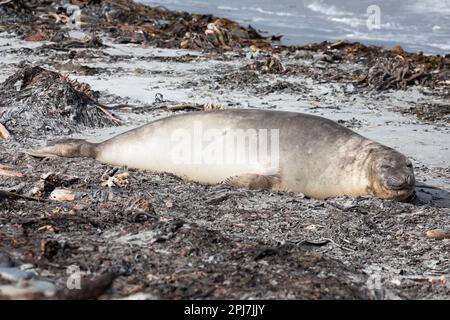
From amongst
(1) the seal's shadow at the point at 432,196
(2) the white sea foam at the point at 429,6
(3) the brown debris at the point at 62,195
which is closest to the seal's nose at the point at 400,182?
(1) the seal's shadow at the point at 432,196

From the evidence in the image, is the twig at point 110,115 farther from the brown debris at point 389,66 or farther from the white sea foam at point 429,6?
the white sea foam at point 429,6

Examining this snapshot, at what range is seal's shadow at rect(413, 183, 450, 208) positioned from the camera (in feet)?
14.8

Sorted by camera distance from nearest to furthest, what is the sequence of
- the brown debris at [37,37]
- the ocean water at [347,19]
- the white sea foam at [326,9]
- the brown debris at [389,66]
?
the brown debris at [389,66], the brown debris at [37,37], the ocean water at [347,19], the white sea foam at [326,9]

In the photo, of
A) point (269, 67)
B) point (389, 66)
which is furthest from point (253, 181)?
point (389, 66)

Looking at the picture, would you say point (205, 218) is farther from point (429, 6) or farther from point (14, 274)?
point (429, 6)

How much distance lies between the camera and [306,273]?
2713 mm

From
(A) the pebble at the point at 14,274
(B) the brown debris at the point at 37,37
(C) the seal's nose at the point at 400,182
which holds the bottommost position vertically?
(C) the seal's nose at the point at 400,182

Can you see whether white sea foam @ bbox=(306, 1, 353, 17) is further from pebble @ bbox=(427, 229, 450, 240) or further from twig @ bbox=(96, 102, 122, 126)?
pebble @ bbox=(427, 229, 450, 240)

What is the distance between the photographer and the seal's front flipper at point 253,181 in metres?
4.39
